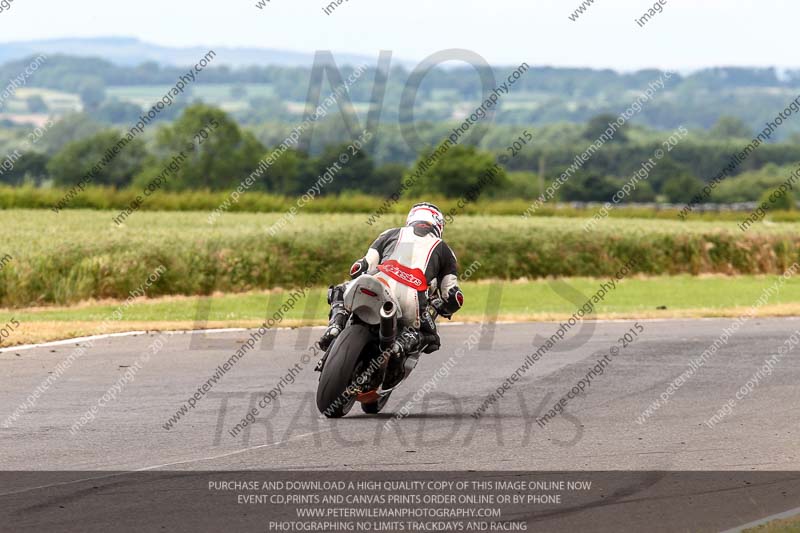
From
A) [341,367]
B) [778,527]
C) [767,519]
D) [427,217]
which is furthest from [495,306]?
[778,527]

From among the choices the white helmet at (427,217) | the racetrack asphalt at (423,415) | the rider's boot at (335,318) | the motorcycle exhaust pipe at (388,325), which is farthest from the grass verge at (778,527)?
the white helmet at (427,217)

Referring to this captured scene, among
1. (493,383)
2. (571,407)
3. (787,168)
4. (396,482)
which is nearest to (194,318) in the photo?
(493,383)

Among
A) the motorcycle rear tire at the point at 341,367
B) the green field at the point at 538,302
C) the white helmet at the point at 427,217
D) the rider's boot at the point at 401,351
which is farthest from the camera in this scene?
the green field at the point at 538,302

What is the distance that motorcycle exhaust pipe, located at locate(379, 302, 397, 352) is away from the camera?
10.6 metres

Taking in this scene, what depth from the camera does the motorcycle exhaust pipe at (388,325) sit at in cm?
1058

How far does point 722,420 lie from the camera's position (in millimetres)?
11484

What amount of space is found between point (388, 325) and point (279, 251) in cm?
2060

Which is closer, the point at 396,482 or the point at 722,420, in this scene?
the point at 396,482

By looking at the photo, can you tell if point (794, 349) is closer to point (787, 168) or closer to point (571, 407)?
point (571, 407)

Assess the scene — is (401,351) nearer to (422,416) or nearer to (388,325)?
(388,325)

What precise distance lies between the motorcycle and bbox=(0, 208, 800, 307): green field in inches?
626

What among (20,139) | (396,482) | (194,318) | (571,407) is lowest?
(20,139)

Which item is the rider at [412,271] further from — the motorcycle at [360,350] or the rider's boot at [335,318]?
the motorcycle at [360,350]

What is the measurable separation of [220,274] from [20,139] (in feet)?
426
